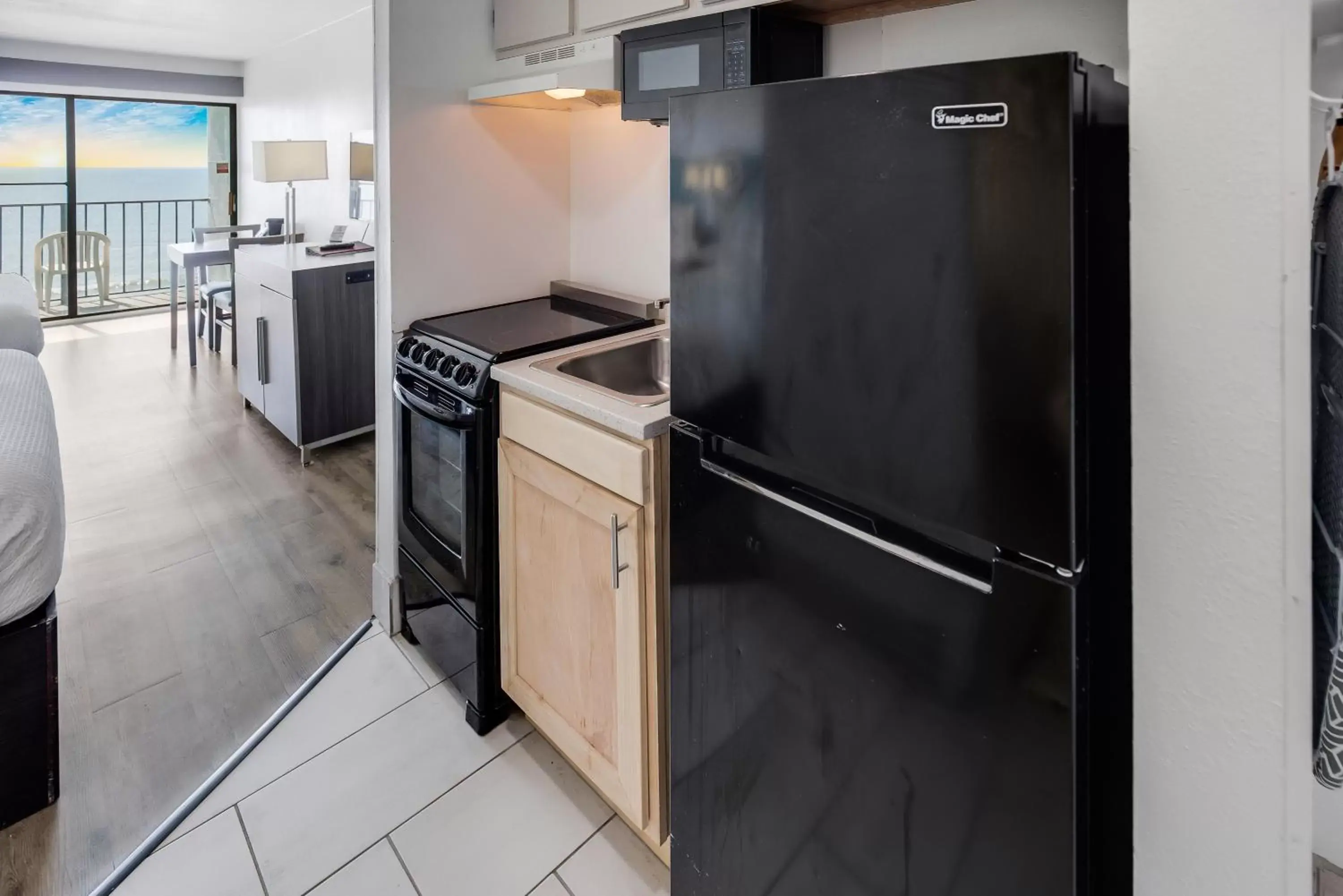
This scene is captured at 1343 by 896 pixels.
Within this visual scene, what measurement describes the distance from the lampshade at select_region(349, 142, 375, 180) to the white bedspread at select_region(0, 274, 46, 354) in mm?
2087

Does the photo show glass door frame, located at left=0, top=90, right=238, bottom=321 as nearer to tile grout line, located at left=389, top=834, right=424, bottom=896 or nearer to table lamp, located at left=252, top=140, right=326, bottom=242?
table lamp, located at left=252, top=140, right=326, bottom=242

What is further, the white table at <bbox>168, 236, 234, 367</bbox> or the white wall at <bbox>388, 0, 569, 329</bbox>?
the white table at <bbox>168, 236, 234, 367</bbox>

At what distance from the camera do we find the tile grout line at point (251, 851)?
1.42m

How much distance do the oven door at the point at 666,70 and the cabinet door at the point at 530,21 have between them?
26 centimetres

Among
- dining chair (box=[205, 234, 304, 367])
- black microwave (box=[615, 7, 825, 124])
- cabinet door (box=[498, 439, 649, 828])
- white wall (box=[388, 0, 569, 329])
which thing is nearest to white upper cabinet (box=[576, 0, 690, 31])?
black microwave (box=[615, 7, 825, 124])

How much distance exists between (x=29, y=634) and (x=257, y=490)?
1.84 m

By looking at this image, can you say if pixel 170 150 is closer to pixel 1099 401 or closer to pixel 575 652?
pixel 575 652

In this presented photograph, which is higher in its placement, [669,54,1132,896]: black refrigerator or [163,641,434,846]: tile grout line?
[669,54,1132,896]: black refrigerator

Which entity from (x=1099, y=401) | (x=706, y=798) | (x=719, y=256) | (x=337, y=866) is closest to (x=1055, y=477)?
(x=1099, y=401)

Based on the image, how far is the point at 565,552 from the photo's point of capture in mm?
1530

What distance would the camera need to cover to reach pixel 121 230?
7121 mm

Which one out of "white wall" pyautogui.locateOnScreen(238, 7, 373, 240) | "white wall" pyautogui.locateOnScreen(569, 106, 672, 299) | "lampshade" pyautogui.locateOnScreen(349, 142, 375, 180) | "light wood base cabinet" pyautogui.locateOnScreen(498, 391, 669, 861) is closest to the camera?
"light wood base cabinet" pyautogui.locateOnScreen(498, 391, 669, 861)

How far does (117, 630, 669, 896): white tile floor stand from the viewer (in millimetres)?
1446

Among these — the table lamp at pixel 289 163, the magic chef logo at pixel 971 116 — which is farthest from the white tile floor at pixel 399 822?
the table lamp at pixel 289 163
